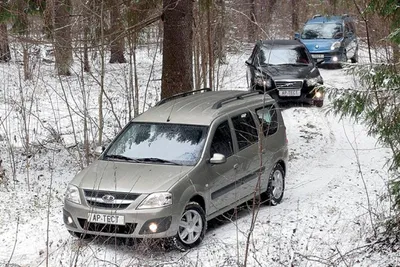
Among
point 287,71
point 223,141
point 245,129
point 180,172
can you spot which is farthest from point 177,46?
point 287,71

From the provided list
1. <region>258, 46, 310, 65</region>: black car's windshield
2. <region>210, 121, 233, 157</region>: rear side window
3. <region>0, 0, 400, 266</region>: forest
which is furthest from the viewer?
<region>258, 46, 310, 65</region>: black car's windshield

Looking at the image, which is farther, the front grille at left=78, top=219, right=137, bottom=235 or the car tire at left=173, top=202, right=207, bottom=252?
the car tire at left=173, top=202, right=207, bottom=252

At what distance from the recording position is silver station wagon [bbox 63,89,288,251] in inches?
286

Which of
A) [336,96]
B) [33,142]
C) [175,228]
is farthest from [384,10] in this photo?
[33,142]

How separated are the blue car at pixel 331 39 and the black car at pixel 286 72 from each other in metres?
5.65

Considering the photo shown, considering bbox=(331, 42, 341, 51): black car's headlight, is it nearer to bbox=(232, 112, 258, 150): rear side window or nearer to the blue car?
the blue car

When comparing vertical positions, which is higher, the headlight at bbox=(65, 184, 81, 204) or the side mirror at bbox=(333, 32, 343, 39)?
the side mirror at bbox=(333, 32, 343, 39)

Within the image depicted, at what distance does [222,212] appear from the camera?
8398mm

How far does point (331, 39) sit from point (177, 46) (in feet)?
44.6

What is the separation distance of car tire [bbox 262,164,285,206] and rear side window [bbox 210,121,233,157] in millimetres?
1239

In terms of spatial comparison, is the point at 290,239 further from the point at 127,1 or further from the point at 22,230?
the point at 127,1

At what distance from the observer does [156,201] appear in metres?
7.26

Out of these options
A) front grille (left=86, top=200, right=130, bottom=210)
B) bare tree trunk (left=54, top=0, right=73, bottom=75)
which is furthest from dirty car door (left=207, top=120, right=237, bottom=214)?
bare tree trunk (left=54, top=0, right=73, bottom=75)

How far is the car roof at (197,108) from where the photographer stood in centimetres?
868
